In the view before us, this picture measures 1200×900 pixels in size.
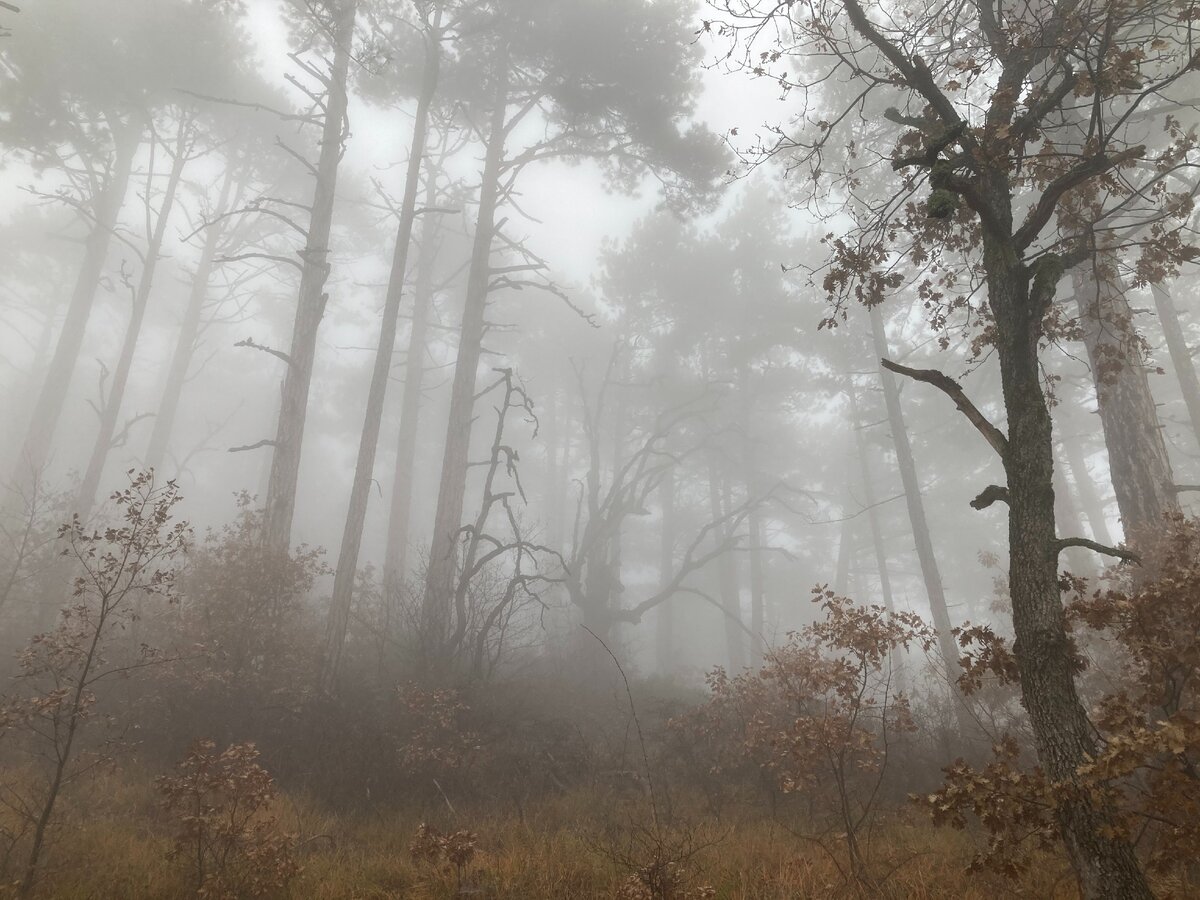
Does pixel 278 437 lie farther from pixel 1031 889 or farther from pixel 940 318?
pixel 1031 889

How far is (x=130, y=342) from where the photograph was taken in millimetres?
14422

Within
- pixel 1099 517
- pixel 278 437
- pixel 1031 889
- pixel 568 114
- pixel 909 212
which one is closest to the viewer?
pixel 1031 889

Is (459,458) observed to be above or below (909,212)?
above

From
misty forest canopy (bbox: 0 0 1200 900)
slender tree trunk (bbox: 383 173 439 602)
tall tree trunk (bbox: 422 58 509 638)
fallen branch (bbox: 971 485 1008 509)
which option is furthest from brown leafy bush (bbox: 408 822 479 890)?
slender tree trunk (bbox: 383 173 439 602)

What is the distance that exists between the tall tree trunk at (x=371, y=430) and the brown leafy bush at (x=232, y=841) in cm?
390

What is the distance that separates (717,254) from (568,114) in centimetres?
981

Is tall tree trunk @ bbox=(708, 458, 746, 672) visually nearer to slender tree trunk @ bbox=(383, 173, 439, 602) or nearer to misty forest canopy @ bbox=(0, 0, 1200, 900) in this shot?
misty forest canopy @ bbox=(0, 0, 1200, 900)

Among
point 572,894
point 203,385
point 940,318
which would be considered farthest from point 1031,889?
point 203,385

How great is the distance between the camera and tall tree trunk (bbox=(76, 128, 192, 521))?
13.2m

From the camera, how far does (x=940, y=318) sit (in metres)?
4.73

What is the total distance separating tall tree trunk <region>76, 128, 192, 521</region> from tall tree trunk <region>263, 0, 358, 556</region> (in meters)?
4.45

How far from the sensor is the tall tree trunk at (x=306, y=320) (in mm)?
10336

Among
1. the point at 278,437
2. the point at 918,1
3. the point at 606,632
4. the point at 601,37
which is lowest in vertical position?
the point at 606,632

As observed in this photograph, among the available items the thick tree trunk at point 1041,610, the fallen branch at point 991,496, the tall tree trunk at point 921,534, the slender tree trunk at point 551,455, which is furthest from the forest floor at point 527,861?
the slender tree trunk at point 551,455
